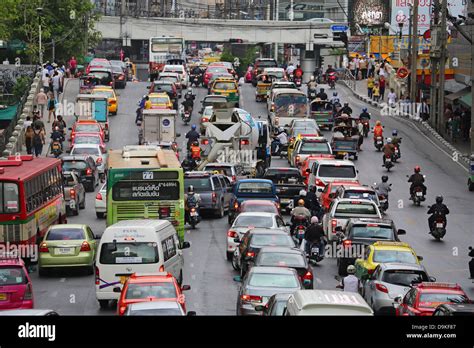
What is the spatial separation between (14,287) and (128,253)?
3.32 meters

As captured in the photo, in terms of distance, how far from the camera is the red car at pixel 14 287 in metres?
23.5

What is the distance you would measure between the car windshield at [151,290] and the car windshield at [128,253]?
14.1ft

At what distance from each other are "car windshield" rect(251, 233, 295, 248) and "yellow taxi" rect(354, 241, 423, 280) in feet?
7.16

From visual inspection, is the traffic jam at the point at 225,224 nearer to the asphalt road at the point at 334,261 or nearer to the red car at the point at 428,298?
the red car at the point at 428,298

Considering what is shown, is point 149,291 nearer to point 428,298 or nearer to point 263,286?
point 263,286

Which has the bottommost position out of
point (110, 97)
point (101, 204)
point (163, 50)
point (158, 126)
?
point (101, 204)

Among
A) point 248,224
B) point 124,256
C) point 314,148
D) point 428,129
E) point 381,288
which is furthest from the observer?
point 428,129

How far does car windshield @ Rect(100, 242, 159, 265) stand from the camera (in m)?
26.2

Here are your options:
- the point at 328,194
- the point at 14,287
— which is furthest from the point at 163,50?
the point at 14,287

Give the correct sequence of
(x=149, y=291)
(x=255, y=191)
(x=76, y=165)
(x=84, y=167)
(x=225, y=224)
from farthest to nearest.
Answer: (x=84, y=167), (x=76, y=165), (x=225, y=224), (x=255, y=191), (x=149, y=291)

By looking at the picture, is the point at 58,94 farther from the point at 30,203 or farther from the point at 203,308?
the point at 203,308

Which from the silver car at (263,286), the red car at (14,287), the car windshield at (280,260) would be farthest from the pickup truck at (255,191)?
the red car at (14,287)

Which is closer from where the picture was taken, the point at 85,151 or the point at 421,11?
the point at 85,151

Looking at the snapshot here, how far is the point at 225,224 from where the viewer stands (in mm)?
41156
